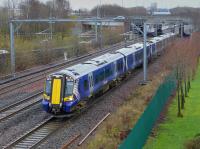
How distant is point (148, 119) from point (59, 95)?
17.6 ft

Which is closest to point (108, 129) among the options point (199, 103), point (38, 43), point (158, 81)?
point (199, 103)

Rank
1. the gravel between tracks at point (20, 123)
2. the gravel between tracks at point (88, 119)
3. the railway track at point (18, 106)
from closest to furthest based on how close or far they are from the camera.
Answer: the gravel between tracks at point (88, 119), the gravel between tracks at point (20, 123), the railway track at point (18, 106)

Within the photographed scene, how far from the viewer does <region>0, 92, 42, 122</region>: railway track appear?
80.3ft

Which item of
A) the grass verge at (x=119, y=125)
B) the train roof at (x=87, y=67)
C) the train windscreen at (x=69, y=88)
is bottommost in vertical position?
the grass verge at (x=119, y=125)

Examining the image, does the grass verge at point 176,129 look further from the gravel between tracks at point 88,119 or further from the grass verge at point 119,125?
the gravel between tracks at point 88,119

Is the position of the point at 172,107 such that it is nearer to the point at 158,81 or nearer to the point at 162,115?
the point at 162,115

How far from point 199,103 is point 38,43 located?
2838cm

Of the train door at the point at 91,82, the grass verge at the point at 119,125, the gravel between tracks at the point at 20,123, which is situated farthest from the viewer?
the train door at the point at 91,82

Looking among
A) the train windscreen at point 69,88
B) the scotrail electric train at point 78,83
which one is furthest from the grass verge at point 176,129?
the train windscreen at point 69,88

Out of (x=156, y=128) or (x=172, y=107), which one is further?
(x=172, y=107)

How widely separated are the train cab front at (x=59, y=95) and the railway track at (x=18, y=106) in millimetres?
2708

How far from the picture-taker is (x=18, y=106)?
88.2ft

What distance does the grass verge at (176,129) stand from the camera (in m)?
19.3

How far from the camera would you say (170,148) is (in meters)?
18.8
